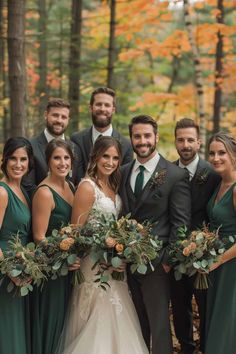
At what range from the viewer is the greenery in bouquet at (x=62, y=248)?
4.33 metres

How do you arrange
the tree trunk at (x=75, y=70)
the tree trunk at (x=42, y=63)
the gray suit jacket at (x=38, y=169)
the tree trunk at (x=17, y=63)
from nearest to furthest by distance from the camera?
the gray suit jacket at (x=38, y=169)
the tree trunk at (x=17, y=63)
the tree trunk at (x=75, y=70)
the tree trunk at (x=42, y=63)

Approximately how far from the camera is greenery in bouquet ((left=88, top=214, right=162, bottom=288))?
4270 millimetres

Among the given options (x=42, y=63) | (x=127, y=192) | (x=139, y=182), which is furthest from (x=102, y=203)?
(x=42, y=63)

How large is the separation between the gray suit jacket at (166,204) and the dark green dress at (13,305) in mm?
1101

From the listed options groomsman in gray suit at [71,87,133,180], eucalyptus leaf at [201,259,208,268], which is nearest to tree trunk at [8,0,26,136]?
groomsman in gray suit at [71,87,133,180]

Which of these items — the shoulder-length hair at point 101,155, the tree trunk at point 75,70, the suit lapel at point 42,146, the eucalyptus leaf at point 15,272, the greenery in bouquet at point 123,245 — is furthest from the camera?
the tree trunk at point 75,70

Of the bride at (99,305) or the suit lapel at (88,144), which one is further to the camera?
the suit lapel at (88,144)

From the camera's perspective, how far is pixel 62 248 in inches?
169

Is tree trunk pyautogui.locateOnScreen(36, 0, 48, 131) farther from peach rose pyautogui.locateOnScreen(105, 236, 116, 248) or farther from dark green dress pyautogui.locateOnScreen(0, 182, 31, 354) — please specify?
peach rose pyautogui.locateOnScreen(105, 236, 116, 248)

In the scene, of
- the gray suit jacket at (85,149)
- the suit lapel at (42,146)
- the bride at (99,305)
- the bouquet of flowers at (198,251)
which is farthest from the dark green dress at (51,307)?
the gray suit jacket at (85,149)

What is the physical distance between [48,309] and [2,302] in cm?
49

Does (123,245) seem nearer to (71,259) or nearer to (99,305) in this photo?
(71,259)

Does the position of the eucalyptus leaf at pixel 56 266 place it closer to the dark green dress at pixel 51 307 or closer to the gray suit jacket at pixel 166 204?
the dark green dress at pixel 51 307

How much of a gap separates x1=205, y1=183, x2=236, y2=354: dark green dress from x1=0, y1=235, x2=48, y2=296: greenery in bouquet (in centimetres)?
174
